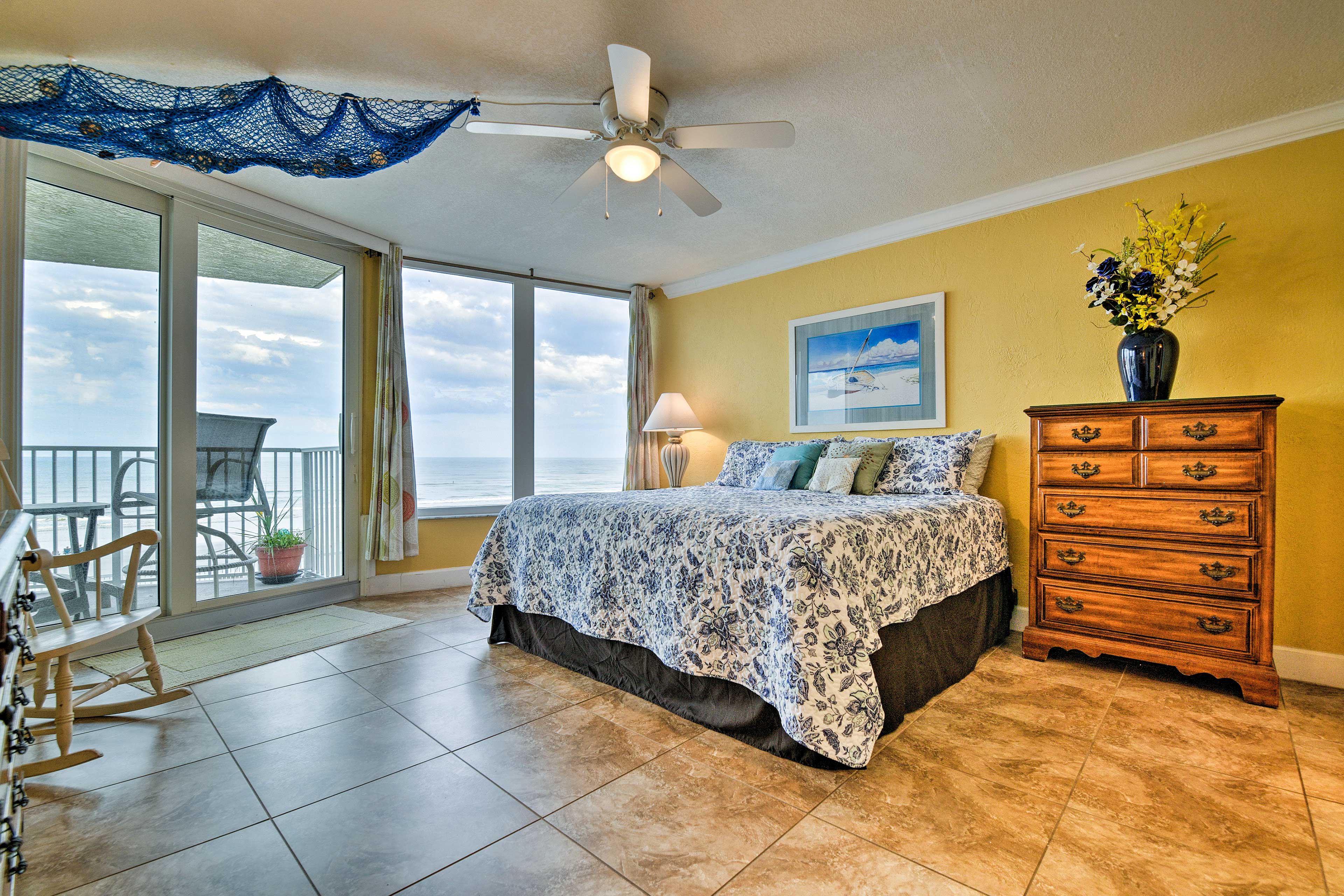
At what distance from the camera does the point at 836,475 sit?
337 centimetres

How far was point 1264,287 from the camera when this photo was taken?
269 centimetres

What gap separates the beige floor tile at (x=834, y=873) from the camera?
1.33 meters

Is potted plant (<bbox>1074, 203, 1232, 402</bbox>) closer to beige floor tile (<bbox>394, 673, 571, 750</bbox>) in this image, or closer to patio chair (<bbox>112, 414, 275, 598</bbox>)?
beige floor tile (<bbox>394, 673, 571, 750</bbox>)

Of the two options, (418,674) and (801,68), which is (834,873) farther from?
(801,68)

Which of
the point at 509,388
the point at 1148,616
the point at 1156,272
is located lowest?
the point at 1148,616

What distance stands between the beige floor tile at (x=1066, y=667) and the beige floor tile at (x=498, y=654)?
6.93ft

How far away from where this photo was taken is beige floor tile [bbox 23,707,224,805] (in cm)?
180

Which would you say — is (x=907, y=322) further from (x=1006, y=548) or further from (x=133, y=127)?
(x=133, y=127)

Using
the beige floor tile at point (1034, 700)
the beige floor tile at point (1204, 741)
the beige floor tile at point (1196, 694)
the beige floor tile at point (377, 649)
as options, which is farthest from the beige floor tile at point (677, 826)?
the beige floor tile at point (1196, 694)

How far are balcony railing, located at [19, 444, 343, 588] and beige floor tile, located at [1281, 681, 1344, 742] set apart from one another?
494 cm

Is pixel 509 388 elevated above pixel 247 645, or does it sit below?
above

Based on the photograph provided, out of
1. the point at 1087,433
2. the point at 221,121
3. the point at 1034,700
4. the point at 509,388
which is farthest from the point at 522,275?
the point at 1034,700

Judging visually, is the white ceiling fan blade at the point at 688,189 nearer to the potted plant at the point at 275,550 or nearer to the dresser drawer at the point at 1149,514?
the dresser drawer at the point at 1149,514

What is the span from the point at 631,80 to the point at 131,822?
259 centimetres
